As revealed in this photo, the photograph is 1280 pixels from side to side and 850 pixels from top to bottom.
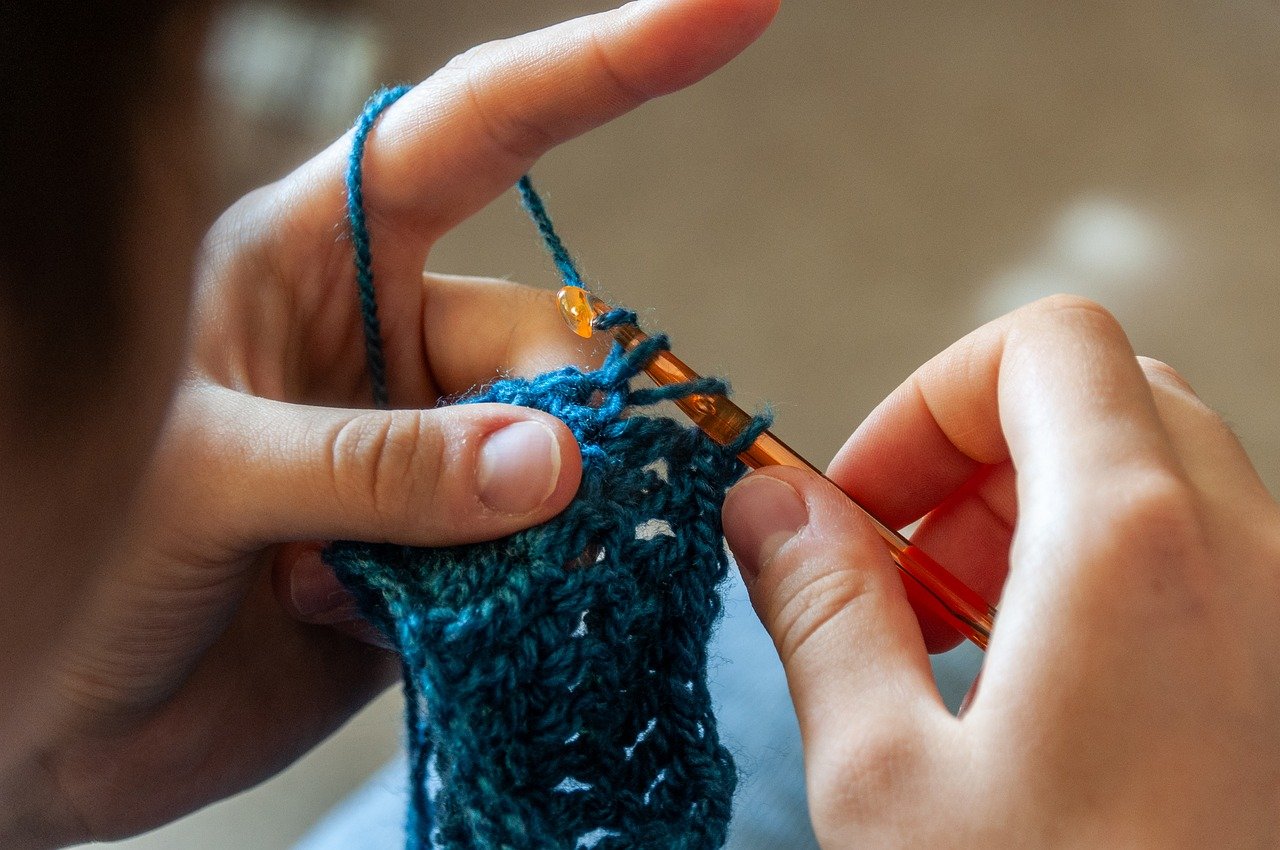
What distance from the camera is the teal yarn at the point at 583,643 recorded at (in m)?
0.61

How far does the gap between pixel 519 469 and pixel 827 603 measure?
8.6 inches

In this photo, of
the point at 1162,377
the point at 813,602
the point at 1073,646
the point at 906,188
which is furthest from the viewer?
the point at 906,188

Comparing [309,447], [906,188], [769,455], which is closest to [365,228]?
[309,447]

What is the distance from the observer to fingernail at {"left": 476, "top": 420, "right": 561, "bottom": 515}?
62 cm

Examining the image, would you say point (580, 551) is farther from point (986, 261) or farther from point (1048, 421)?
point (986, 261)

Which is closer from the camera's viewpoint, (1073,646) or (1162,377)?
(1073,646)

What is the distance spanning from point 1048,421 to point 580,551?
313 mm

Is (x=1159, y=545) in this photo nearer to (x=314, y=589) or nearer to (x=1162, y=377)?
(x=1162, y=377)

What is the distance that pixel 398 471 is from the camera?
62 cm

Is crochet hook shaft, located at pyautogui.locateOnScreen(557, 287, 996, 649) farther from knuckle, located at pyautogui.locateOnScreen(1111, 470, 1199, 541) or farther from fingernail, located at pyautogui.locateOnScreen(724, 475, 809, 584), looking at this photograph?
knuckle, located at pyautogui.locateOnScreen(1111, 470, 1199, 541)

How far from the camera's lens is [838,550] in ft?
2.11

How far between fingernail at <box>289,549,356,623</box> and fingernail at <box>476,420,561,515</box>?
26 centimetres

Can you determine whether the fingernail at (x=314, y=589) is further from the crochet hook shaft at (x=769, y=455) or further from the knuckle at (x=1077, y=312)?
the knuckle at (x=1077, y=312)

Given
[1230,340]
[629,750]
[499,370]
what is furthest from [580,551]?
[1230,340]
